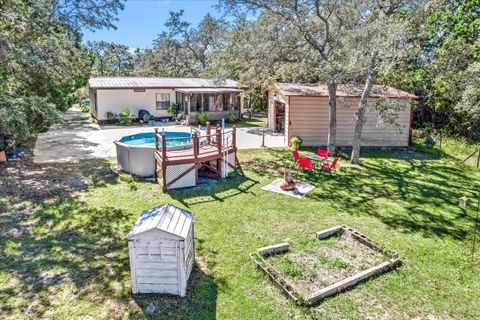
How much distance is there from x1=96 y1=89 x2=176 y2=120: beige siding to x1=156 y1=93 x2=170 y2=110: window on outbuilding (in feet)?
0.74

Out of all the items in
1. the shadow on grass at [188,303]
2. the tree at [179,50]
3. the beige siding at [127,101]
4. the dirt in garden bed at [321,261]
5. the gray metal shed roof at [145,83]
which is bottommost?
the shadow on grass at [188,303]

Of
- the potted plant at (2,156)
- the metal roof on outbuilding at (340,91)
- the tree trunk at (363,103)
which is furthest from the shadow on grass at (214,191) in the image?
the potted plant at (2,156)

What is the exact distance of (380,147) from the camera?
16422mm

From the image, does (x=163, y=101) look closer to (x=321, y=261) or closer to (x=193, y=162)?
(x=193, y=162)

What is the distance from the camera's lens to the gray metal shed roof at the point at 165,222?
16.3 feet

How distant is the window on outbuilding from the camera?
997 inches

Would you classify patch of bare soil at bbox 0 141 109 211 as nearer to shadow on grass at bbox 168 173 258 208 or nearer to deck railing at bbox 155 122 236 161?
deck railing at bbox 155 122 236 161

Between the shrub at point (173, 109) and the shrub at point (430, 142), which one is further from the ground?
the shrub at point (173, 109)

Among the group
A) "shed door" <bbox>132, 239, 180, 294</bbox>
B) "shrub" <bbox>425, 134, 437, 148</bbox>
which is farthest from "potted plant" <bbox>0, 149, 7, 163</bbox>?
"shrub" <bbox>425, 134, 437, 148</bbox>

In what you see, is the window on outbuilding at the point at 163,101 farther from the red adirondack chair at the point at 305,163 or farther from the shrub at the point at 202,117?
the red adirondack chair at the point at 305,163

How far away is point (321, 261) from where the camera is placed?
618 centimetres

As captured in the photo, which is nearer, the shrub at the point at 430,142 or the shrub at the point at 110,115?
the shrub at the point at 430,142

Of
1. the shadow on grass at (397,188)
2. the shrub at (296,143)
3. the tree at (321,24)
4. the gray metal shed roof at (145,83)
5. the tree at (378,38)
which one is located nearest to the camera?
the shadow on grass at (397,188)

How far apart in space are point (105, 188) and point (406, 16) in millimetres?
11669
